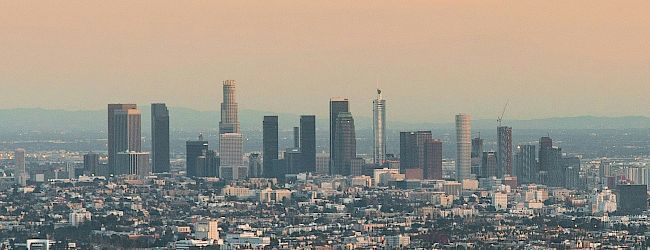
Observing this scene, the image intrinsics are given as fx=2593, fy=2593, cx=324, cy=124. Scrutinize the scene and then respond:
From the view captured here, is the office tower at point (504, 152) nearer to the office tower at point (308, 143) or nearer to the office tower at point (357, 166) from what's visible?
the office tower at point (357, 166)

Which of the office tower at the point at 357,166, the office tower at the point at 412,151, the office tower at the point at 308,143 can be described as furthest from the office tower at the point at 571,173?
the office tower at the point at 308,143

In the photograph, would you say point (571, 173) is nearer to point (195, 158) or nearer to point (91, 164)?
point (195, 158)

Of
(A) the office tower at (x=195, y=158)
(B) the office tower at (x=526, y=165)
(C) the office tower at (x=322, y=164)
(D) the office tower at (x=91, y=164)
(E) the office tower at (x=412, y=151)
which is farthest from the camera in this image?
(C) the office tower at (x=322, y=164)

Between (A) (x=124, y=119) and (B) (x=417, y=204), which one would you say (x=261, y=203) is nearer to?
(B) (x=417, y=204)

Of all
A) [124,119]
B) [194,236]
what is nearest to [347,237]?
[194,236]

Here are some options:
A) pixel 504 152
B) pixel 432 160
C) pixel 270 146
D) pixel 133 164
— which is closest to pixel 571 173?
pixel 504 152

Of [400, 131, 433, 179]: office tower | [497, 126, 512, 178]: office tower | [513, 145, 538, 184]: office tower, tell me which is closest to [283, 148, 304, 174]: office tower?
[400, 131, 433, 179]: office tower
